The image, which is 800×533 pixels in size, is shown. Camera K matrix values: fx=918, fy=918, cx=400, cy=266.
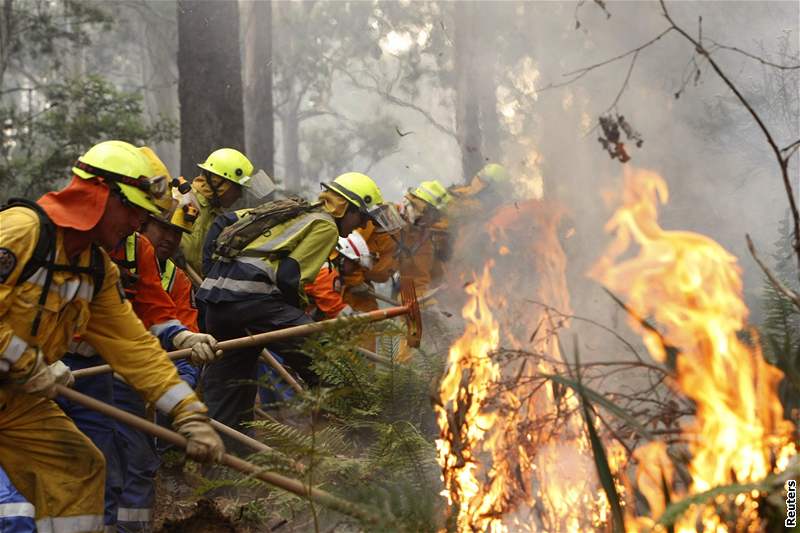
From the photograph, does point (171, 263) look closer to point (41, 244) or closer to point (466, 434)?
point (41, 244)

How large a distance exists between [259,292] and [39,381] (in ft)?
7.80

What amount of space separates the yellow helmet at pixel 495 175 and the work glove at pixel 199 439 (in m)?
7.83

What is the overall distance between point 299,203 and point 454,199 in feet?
15.0

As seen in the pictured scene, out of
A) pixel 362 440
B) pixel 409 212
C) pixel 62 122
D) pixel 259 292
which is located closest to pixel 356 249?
pixel 409 212

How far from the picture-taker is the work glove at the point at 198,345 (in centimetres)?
507

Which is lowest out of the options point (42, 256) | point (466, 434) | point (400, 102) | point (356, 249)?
point (466, 434)

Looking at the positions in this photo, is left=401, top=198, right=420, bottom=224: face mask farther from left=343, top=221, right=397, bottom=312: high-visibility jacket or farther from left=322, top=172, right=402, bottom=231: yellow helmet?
left=322, top=172, right=402, bottom=231: yellow helmet

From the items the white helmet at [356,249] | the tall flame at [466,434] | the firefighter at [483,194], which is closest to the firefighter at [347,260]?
→ the white helmet at [356,249]

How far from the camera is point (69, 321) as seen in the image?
3975 millimetres

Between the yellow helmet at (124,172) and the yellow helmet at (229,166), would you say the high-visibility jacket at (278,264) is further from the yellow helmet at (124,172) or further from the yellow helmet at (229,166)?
the yellow helmet at (124,172)

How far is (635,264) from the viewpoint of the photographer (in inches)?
180

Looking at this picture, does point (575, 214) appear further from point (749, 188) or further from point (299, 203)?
point (749, 188)

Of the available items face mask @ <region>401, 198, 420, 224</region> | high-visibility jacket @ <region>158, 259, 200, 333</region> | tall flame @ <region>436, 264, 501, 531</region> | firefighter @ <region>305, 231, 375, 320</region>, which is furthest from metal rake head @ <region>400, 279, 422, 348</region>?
face mask @ <region>401, 198, 420, 224</region>

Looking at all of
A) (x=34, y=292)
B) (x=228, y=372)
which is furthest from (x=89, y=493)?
(x=228, y=372)
